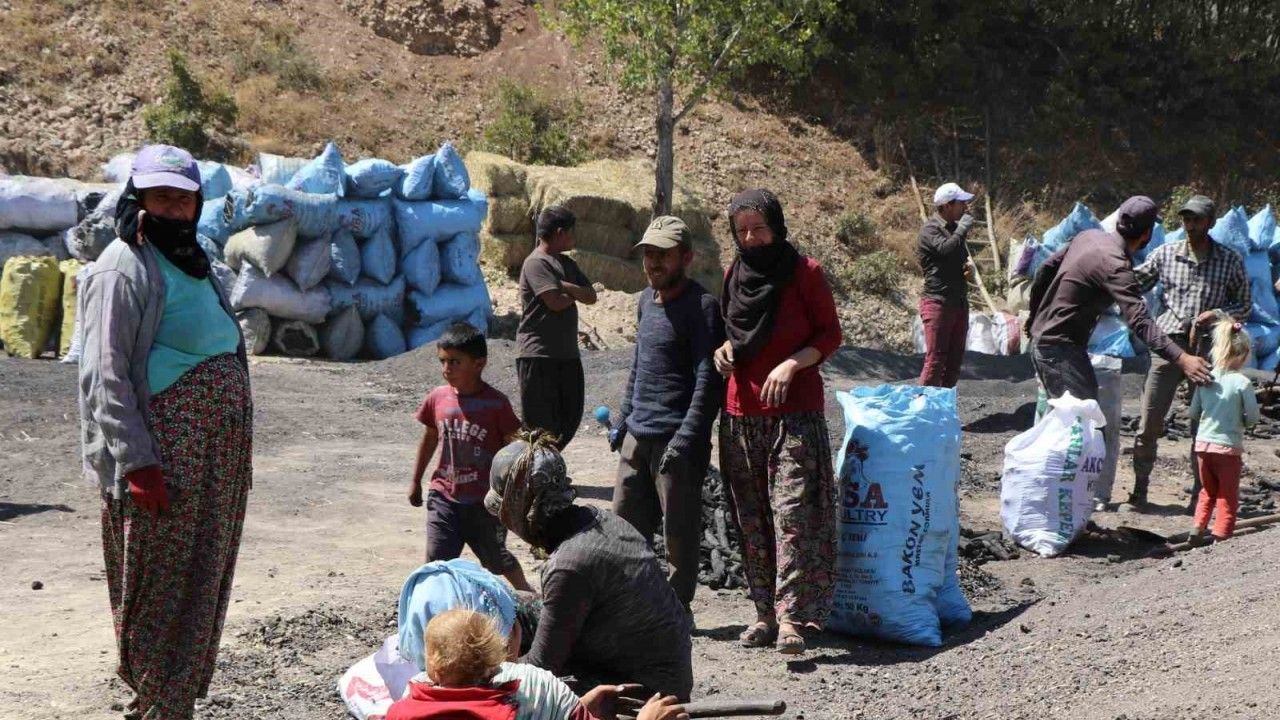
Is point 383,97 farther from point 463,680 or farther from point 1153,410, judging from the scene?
point 463,680

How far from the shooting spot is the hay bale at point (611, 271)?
18312 millimetres

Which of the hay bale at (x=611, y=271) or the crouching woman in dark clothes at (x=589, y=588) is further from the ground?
the hay bale at (x=611, y=271)

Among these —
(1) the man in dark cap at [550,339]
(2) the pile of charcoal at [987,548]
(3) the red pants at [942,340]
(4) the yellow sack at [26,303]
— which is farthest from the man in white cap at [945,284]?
(4) the yellow sack at [26,303]

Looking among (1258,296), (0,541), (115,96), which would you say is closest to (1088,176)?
(1258,296)

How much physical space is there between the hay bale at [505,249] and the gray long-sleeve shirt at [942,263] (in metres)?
9.52

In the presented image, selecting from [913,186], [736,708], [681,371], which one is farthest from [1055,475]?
[913,186]

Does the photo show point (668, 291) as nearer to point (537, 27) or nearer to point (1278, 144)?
point (537, 27)

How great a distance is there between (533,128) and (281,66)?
14.0 ft

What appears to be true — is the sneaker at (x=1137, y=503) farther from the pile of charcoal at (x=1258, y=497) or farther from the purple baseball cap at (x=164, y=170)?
the purple baseball cap at (x=164, y=170)

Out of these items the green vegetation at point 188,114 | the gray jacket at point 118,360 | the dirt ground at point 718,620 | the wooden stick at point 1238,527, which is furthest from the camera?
the green vegetation at point 188,114

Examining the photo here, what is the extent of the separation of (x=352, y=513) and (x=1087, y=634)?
4303 millimetres

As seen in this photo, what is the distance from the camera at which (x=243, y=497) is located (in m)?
4.29

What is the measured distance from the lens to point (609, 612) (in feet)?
12.1

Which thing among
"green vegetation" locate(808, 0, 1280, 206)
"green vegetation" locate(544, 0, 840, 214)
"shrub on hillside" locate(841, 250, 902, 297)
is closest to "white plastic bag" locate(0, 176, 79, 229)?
"green vegetation" locate(544, 0, 840, 214)
